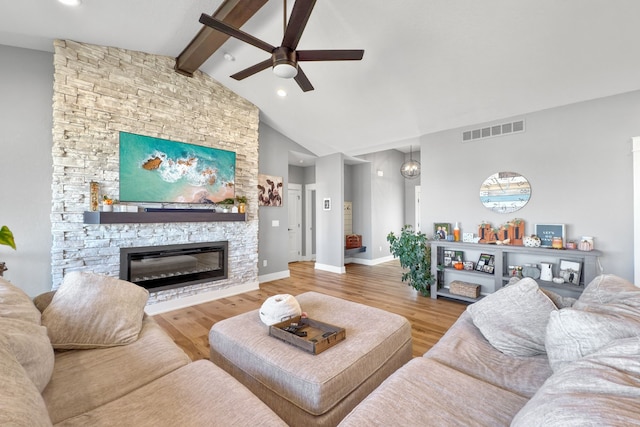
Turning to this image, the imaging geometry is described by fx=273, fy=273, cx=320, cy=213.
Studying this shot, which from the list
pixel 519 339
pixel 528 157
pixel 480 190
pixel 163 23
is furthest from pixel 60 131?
pixel 528 157

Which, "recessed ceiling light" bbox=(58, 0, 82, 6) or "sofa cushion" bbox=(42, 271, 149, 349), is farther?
"recessed ceiling light" bbox=(58, 0, 82, 6)

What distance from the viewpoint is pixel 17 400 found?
71 centimetres

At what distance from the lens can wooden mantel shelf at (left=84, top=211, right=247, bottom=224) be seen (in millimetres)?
3154

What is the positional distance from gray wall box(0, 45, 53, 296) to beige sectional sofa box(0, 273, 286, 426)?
1.93 m

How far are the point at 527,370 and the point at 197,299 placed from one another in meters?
3.96

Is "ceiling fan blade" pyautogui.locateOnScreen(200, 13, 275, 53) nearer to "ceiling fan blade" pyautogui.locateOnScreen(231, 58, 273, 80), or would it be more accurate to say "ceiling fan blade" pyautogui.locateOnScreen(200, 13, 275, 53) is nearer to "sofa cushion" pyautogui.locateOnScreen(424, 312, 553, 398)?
"ceiling fan blade" pyautogui.locateOnScreen(231, 58, 273, 80)

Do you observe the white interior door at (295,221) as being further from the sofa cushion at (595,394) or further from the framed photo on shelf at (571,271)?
the sofa cushion at (595,394)

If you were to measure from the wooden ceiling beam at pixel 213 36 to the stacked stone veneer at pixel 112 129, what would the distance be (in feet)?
0.93

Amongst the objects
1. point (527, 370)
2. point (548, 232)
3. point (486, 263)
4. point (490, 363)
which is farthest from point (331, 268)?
point (527, 370)

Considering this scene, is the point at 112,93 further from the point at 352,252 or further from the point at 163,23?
the point at 352,252

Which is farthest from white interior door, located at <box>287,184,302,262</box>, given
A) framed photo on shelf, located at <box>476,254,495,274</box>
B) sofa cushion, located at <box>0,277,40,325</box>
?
sofa cushion, located at <box>0,277,40,325</box>

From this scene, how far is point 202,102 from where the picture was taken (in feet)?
13.8

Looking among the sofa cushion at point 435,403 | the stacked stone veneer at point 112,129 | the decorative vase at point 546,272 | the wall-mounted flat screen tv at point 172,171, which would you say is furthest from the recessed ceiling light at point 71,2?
the decorative vase at point 546,272

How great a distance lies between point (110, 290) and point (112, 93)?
2.83 meters
